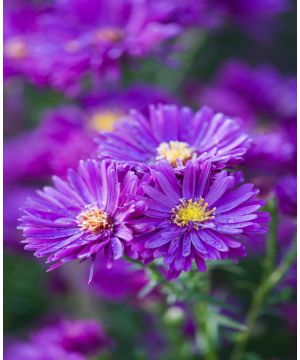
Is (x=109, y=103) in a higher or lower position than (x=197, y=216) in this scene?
higher

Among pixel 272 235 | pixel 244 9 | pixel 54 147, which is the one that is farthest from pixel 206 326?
pixel 244 9

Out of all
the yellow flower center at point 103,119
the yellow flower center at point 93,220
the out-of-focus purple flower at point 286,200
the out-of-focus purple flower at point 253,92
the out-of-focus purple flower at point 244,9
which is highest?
the out-of-focus purple flower at point 244,9

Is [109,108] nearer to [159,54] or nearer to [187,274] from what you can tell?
[159,54]

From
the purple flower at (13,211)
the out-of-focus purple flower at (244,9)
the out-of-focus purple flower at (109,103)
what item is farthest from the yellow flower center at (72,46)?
the out-of-focus purple flower at (244,9)

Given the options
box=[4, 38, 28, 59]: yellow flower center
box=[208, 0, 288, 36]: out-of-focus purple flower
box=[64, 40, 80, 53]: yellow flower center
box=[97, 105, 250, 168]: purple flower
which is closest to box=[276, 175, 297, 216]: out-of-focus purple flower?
box=[97, 105, 250, 168]: purple flower

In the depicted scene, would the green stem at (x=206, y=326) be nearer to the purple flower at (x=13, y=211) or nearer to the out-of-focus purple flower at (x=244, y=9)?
the purple flower at (x=13, y=211)

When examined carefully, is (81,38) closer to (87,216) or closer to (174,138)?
(174,138)

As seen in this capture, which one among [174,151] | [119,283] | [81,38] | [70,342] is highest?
[81,38]

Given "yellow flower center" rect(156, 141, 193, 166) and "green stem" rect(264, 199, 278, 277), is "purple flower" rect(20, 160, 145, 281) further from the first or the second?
"green stem" rect(264, 199, 278, 277)
